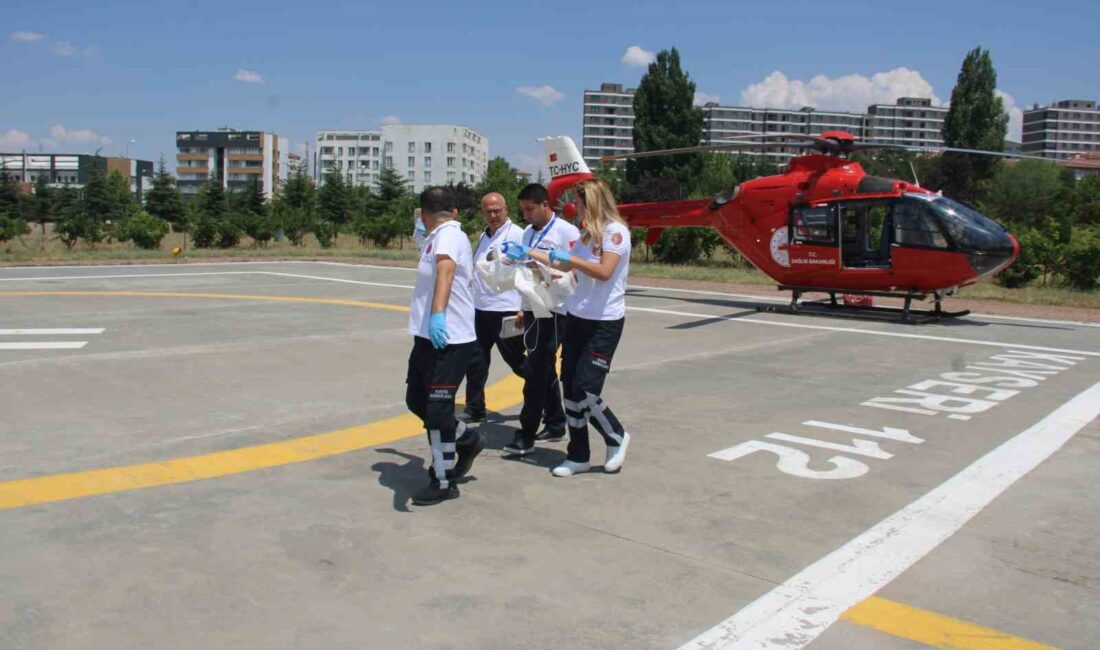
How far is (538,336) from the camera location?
6398 millimetres

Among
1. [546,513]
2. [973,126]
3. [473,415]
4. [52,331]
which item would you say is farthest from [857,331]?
[973,126]

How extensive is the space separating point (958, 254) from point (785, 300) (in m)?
5.12

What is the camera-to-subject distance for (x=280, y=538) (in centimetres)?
454

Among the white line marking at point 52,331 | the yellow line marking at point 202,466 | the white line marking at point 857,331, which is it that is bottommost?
the yellow line marking at point 202,466

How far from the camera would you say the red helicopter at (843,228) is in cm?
1516

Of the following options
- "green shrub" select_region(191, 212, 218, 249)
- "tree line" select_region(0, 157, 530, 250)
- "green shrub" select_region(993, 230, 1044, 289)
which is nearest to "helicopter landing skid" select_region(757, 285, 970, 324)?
"green shrub" select_region(993, 230, 1044, 289)

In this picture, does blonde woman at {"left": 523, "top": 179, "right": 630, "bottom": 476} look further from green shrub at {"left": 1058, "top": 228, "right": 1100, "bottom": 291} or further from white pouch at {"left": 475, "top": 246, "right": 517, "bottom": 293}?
green shrub at {"left": 1058, "top": 228, "right": 1100, "bottom": 291}

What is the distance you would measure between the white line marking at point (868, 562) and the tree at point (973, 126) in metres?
61.6

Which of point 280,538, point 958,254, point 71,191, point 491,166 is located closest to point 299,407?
point 280,538

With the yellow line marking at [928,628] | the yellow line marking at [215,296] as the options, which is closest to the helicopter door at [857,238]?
the yellow line marking at [215,296]

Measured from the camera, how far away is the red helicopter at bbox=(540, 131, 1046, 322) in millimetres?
15156

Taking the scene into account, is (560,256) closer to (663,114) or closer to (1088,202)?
(663,114)

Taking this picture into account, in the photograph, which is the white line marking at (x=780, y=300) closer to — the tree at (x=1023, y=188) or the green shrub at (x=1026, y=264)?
the green shrub at (x=1026, y=264)

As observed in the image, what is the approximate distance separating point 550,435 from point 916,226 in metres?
11.3
